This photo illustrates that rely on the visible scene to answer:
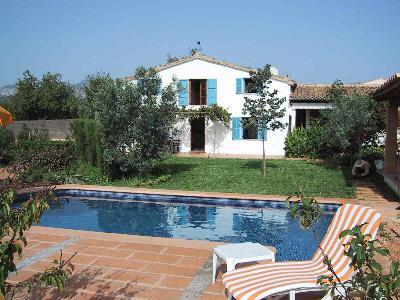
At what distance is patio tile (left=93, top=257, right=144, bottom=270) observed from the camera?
5.70 meters

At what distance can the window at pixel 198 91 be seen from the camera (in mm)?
24094

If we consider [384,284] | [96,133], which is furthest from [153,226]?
[384,284]

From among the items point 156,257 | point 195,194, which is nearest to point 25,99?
point 195,194

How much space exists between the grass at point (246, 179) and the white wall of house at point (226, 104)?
403 cm

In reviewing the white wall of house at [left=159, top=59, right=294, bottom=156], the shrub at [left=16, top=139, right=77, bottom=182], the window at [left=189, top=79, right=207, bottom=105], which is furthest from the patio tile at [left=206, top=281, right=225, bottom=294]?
the window at [left=189, top=79, right=207, bottom=105]

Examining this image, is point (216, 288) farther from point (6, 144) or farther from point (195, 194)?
point (6, 144)

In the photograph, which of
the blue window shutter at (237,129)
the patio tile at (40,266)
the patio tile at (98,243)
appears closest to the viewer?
Result: the patio tile at (40,266)

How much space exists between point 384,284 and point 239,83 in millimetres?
21758

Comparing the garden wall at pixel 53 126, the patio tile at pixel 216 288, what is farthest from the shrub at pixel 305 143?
the garden wall at pixel 53 126

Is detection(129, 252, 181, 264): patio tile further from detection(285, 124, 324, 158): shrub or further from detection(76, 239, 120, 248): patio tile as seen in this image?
detection(285, 124, 324, 158): shrub

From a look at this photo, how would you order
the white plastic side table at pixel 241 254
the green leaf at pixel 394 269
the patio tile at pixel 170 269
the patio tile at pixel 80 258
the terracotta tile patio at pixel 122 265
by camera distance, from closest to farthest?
the green leaf at pixel 394 269, the white plastic side table at pixel 241 254, the terracotta tile patio at pixel 122 265, the patio tile at pixel 170 269, the patio tile at pixel 80 258

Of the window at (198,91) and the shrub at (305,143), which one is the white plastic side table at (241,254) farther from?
the window at (198,91)

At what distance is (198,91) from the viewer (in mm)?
25641

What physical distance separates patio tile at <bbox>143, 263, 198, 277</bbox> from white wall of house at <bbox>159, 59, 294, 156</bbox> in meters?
17.9
